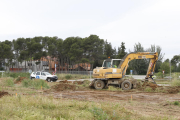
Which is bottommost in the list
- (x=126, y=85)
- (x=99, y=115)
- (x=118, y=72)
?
(x=99, y=115)

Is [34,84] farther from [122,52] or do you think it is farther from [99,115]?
[122,52]

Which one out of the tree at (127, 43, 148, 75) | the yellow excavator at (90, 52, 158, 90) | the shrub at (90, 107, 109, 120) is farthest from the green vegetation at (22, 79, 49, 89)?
the tree at (127, 43, 148, 75)

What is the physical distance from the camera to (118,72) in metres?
21.1

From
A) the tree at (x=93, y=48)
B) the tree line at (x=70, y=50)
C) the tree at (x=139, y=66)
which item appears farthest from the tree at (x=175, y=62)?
the tree at (x=93, y=48)

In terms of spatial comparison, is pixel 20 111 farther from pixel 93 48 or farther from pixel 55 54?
pixel 55 54

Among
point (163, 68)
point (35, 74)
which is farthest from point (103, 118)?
point (163, 68)

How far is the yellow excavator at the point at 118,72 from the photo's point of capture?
21016mm

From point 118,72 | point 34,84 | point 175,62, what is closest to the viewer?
point 118,72

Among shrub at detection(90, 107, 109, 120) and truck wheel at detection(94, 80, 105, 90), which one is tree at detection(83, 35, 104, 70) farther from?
shrub at detection(90, 107, 109, 120)

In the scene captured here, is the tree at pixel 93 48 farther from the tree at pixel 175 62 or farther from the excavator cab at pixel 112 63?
the excavator cab at pixel 112 63

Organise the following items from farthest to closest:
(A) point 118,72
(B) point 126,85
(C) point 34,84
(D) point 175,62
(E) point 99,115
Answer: (D) point 175,62, (C) point 34,84, (A) point 118,72, (B) point 126,85, (E) point 99,115

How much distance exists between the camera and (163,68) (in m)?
46.7

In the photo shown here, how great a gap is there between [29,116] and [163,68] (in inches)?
1724

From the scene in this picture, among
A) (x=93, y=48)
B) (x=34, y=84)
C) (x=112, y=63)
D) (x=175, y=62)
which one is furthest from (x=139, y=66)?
(x=34, y=84)
